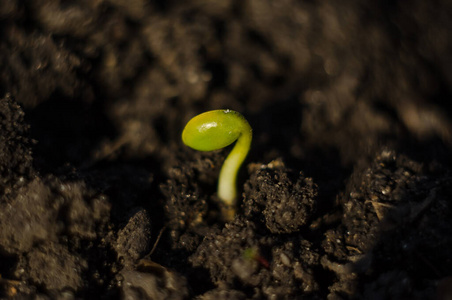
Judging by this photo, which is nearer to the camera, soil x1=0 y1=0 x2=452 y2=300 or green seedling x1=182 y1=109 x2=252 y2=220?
soil x1=0 y1=0 x2=452 y2=300

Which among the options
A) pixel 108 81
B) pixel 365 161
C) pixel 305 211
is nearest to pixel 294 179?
pixel 305 211

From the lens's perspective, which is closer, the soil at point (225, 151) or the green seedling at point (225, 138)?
the soil at point (225, 151)

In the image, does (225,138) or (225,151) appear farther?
(225,151)

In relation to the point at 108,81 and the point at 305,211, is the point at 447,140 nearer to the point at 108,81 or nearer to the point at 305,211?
the point at 305,211

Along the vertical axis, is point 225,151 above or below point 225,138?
below
